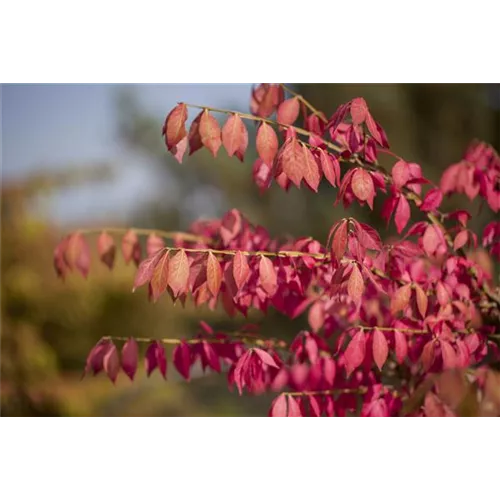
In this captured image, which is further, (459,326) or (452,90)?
(452,90)

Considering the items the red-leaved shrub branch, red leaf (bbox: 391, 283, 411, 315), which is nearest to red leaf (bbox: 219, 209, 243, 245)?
the red-leaved shrub branch

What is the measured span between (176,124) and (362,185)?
35 cm

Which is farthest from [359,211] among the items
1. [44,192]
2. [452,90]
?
[44,192]

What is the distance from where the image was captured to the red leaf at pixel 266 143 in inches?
41.9

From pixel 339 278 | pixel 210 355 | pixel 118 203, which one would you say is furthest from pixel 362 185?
pixel 118 203

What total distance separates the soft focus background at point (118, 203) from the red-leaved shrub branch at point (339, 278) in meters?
1.86

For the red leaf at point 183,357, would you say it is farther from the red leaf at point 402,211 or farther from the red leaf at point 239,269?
the red leaf at point 402,211

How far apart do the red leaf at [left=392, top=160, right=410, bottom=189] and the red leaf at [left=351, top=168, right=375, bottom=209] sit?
13 centimetres

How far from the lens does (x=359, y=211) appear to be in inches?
132

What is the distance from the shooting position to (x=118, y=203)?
4.42 meters

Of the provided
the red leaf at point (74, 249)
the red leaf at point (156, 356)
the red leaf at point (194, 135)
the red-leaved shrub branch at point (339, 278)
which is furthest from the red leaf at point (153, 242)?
the red leaf at point (194, 135)
